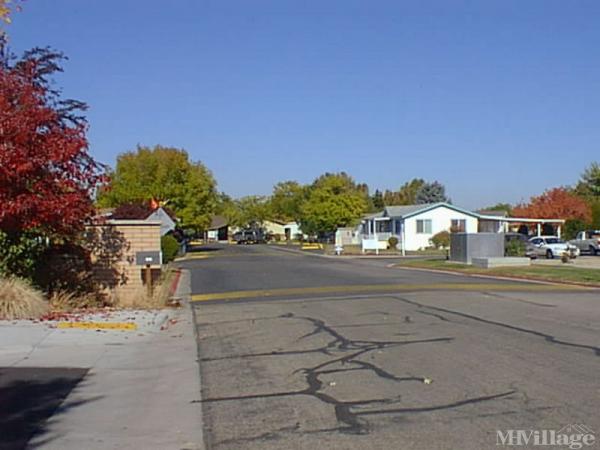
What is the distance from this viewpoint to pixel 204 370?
10414 mm

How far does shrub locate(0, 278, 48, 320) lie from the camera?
1520cm

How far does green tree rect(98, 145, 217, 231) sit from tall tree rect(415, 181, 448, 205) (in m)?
56.7

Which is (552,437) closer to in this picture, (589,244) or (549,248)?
(549,248)

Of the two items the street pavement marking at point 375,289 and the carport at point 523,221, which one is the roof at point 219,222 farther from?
the street pavement marking at point 375,289

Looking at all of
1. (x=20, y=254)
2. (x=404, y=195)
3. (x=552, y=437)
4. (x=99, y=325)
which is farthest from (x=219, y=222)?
(x=552, y=437)

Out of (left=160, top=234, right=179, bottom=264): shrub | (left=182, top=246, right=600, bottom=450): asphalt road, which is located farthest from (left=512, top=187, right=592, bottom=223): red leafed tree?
(left=182, top=246, right=600, bottom=450): asphalt road

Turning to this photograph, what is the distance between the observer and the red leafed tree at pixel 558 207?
75.6m

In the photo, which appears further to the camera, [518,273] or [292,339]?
[518,273]

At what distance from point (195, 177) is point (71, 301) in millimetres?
50626

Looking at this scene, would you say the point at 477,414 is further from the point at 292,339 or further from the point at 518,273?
the point at 518,273

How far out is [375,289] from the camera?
22953mm

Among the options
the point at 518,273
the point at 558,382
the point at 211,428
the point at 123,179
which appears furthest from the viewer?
the point at 123,179

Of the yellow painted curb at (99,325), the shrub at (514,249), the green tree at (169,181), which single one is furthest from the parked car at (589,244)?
the yellow painted curb at (99,325)

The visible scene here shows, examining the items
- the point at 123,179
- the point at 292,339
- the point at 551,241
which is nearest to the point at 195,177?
Result: the point at 123,179
